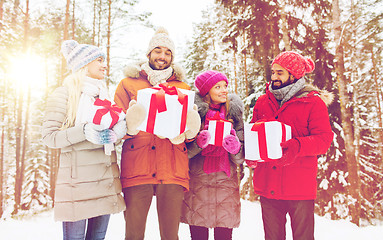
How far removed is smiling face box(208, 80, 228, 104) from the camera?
3332 mm

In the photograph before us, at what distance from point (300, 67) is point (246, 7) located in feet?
25.2

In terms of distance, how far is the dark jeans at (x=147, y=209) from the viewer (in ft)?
8.87

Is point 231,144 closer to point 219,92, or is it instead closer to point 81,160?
point 219,92

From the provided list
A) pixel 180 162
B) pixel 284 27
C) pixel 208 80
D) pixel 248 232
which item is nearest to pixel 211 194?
pixel 180 162

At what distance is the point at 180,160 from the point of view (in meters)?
2.90

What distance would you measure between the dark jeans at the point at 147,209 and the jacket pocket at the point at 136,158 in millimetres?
152

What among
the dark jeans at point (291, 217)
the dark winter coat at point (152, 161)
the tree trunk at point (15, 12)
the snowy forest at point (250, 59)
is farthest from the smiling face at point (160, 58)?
the tree trunk at point (15, 12)

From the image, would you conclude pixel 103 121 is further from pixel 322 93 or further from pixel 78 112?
pixel 322 93

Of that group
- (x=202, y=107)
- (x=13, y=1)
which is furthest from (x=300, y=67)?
(x=13, y=1)

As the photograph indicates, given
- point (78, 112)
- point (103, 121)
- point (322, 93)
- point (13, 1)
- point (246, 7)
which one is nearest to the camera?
point (103, 121)

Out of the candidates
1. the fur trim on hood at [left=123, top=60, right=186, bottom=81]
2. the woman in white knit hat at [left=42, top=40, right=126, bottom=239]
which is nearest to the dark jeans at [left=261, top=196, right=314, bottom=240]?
the woman in white knit hat at [left=42, top=40, right=126, bottom=239]

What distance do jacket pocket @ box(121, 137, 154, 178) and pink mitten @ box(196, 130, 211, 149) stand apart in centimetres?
56

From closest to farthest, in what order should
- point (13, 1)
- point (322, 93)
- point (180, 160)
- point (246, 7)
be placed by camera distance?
point (180, 160), point (322, 93), point (246, 7), point (13, 1)

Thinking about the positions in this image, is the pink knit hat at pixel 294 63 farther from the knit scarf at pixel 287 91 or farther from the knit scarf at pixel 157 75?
the knit scarf at pixel 157 75
